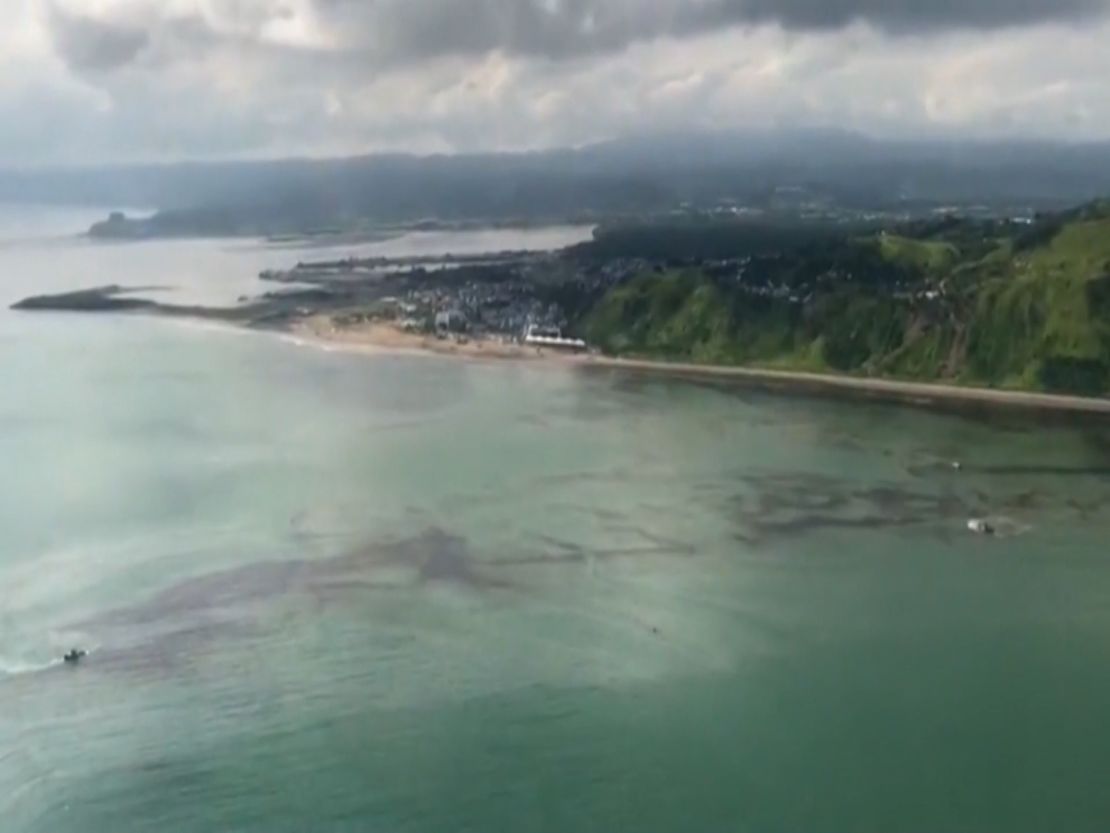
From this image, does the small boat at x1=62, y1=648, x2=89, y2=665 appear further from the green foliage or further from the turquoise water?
the green foliage

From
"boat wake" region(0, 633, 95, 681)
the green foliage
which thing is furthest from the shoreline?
"boat wake" region(0, 633, 95, 681)

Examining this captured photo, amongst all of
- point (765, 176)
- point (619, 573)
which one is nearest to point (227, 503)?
point (619, 573)

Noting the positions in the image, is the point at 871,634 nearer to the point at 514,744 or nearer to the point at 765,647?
the point at 765,647

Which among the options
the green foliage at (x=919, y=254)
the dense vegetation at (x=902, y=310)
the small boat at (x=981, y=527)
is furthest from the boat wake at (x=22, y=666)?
the green foliage at (x=919, y=254)

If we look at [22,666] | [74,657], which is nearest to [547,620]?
[74,657]

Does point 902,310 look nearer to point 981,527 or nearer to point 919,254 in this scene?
point 919,254

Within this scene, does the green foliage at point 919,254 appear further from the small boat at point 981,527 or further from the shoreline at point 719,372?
the small boat at point 981,527
